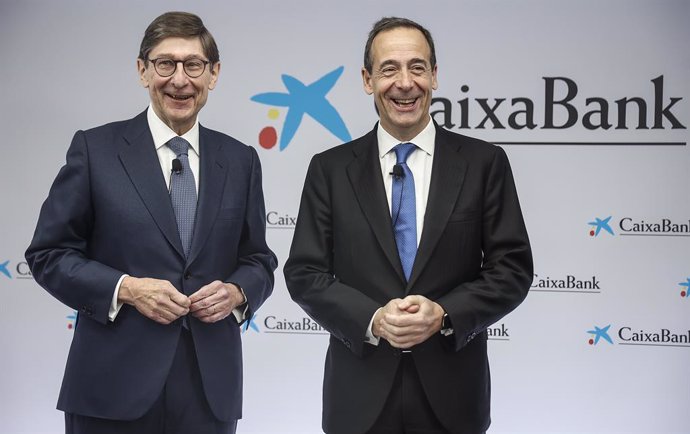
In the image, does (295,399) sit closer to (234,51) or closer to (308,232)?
(234,51)

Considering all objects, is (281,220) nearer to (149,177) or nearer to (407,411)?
(149,177)

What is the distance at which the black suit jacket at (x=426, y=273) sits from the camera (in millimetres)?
2094

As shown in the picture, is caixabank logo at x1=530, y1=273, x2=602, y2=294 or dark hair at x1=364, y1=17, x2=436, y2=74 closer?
dark hair at x1=364, y1=17, x2=436, y2=74

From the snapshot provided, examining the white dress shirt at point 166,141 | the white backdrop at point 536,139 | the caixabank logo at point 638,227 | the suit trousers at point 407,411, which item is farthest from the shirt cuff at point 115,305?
the caixabank logo at point 638,227

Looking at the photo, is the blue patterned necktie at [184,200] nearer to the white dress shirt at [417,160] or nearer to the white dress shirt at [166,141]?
the white dress shirt at [166,141]

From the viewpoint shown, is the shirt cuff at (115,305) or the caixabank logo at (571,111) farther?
the caixabank logo at (571,111)

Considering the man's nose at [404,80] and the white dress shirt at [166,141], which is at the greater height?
the man's nose at [404,80]

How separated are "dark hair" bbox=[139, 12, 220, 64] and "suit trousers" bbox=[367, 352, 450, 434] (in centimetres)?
111

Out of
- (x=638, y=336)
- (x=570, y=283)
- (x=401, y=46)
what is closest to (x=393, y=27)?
(x=401, y=46)

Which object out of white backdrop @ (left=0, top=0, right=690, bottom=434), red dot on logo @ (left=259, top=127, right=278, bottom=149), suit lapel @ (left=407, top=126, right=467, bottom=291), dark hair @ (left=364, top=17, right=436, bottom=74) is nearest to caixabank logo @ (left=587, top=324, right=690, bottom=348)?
white backdrop @ (left=0, top=0, right=690, bottom=434)

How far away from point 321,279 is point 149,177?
589 millimetres

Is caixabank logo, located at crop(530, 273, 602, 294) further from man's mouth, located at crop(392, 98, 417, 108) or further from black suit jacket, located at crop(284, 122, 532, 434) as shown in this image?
man's mouth, located at crop(392, 98, 417, 108)

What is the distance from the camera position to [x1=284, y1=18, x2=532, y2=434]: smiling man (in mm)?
2086

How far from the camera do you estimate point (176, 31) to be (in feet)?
7.45
